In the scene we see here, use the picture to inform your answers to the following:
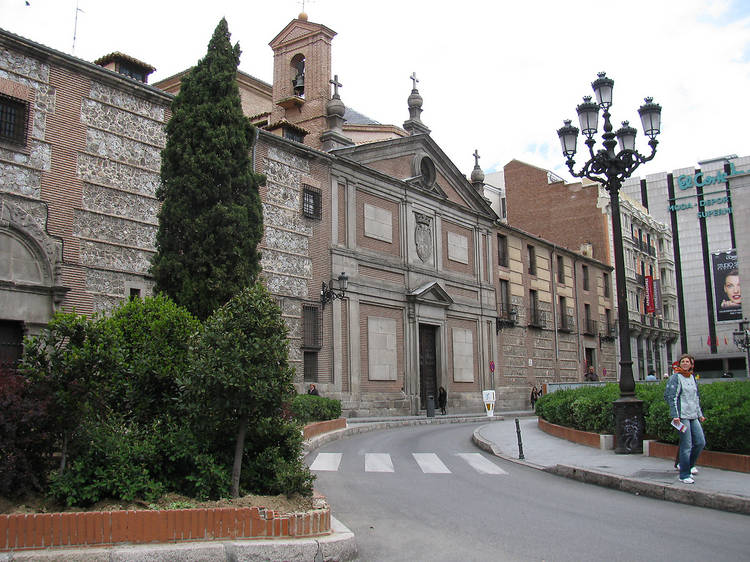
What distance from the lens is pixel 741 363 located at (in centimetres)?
7138

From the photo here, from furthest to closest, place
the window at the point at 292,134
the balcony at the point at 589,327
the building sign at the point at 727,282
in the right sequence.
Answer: the building sign at the point at 727,282 < the balcony at the point at 589,327 < the window at the point at 292,134

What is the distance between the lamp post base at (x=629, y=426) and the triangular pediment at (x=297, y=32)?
902 inches

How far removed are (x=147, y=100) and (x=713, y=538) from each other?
18032mm

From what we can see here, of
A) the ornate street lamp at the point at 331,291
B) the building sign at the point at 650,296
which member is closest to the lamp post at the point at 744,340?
the building sign at the point at 650,296

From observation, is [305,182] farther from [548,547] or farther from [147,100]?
[548,547]

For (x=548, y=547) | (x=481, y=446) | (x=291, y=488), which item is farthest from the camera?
(x=481, y=446)

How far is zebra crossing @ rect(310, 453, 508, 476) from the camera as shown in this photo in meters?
12.2

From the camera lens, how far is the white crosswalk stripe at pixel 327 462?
12.2m

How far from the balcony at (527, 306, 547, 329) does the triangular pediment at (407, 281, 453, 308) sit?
851 centimetres

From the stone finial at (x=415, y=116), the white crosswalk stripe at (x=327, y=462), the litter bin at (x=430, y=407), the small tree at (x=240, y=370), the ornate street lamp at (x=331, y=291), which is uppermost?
the stone finial at (x=415, y=116)

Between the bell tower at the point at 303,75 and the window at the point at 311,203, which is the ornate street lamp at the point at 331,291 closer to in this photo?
the window at the point at 311,203

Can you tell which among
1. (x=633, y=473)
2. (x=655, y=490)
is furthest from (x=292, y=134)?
(x=655, y=490)

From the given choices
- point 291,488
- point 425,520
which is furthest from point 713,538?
point 291,488

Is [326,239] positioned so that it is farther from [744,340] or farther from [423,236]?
[744,340]
